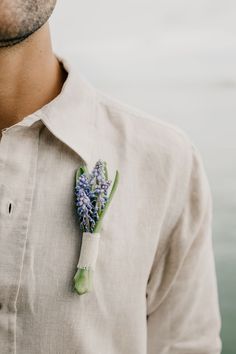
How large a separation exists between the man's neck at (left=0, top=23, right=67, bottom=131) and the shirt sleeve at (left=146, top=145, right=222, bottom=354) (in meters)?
0.30

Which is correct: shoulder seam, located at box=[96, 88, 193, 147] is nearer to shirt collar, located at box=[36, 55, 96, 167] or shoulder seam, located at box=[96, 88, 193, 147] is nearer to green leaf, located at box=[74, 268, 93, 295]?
shirt collar, located at box=[36, 55, 96, 167]

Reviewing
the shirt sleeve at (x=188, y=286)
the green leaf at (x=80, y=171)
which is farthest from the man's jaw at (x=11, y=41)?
the shirt sleeve at (x=188, y=286)

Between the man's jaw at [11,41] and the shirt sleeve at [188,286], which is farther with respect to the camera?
the shirt sleeve at [188,286]

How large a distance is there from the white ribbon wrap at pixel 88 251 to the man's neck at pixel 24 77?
23cm

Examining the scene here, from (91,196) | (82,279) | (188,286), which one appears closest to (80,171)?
(91,196)

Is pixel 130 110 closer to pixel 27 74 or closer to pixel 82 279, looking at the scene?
pixel 27 74

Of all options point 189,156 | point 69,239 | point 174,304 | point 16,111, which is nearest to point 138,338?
point 174,304

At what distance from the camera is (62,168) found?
1.00 meters

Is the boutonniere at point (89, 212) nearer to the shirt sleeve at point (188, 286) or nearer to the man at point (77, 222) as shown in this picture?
the man at point (77, 222)

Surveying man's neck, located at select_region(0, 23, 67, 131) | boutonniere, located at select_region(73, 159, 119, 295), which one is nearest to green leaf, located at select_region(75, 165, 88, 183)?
boutonniere, located at select_region(73, 159, 119, 295)

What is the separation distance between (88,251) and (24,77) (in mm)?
313

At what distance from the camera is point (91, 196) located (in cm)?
98

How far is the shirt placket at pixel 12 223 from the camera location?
93 cm

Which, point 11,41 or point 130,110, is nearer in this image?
point 11,41
